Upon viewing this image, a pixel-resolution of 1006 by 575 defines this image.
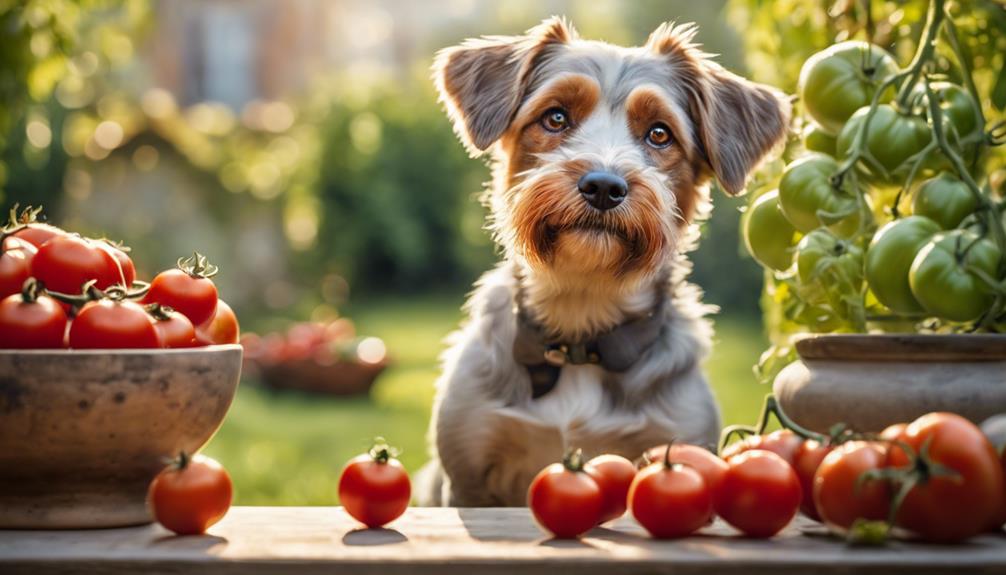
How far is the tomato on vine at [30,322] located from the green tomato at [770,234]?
186 centimetres

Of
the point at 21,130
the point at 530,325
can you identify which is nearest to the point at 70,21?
the point at 530,325

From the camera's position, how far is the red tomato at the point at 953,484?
211cm

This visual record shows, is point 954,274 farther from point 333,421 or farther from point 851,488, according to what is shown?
point 333,421

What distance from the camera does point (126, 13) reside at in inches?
273

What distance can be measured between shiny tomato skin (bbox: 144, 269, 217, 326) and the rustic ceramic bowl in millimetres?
156

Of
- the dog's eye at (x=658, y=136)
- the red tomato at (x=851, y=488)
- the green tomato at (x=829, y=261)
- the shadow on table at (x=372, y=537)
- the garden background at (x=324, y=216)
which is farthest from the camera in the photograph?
the garden background at (x=324, y=216)

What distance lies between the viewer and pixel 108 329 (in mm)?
2389

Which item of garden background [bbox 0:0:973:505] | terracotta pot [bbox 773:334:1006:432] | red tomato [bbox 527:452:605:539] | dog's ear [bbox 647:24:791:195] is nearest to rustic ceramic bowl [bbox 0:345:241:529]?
red tomato [bbox 527:452:605:539]

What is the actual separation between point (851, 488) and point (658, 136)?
2.01 m

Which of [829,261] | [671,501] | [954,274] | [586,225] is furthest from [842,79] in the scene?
[671,501]

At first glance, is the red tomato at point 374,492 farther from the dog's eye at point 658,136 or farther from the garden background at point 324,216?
the garden background at point 324,216

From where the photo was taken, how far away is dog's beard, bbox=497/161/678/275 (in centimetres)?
360

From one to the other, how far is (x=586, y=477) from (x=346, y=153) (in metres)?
14.7

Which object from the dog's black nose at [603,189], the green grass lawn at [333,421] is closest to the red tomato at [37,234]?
the dog's black nose at [603,189]
